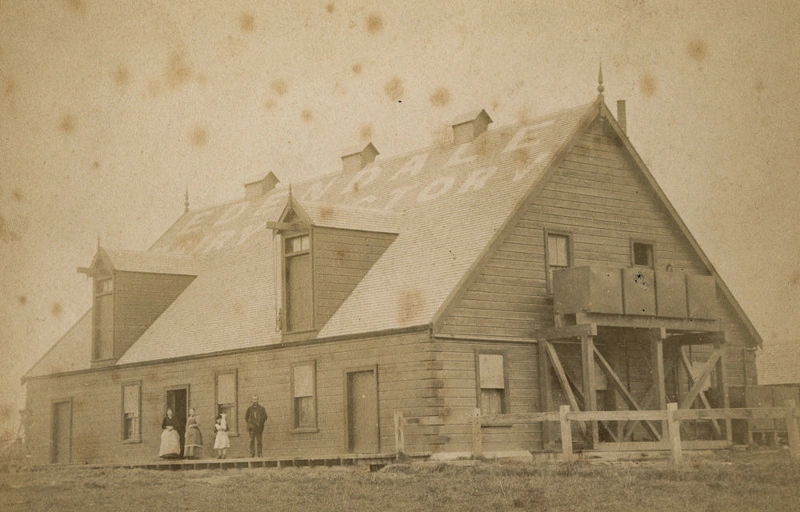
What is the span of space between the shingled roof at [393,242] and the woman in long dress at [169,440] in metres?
2.31

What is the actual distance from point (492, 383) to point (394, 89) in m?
7.91

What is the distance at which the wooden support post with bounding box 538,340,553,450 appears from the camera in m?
28.9

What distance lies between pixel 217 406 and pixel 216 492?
1227 cm

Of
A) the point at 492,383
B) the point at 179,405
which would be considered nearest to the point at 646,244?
the point at 492,383

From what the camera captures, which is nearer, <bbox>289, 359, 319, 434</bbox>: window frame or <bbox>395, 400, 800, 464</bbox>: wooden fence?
<bbox>395, 400, 800, 464</bbox>: wooden fence

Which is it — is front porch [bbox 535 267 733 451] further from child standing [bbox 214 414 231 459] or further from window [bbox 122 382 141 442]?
window [bbox 122 382 141 442]

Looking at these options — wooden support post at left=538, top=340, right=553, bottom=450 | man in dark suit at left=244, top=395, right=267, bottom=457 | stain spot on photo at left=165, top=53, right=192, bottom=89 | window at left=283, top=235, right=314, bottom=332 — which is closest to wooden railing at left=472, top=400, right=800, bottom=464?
wooden support post at left=538, top=340, right=553, bottom=450

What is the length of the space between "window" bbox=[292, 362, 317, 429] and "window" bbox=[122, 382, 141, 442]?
8.08m

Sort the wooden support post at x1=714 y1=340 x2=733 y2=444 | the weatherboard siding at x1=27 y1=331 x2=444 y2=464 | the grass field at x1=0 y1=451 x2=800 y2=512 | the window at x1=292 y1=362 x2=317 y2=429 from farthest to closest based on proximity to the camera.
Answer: the window at x1=292 y1=362 x2=317 y2=429 → the wooden support post at x1=714 y1=340 x2=733 y2=444 → the weatherboard siding at x1=27 y1=331 x2=444 y2=464 → the grass field at x1=0 y1=451 x2=800 y2=512

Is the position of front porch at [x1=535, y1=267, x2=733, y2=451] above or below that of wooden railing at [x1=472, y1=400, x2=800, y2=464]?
above

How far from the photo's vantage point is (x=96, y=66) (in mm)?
22219

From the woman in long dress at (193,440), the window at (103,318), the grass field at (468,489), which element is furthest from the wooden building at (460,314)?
the grass field at (468,489)

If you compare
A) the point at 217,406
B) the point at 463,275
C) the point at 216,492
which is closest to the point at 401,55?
the point at 463,275

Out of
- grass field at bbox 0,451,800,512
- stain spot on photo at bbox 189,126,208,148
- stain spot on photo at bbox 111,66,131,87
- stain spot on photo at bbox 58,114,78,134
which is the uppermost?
stain spot on photo at bbox 111,66,131,87
